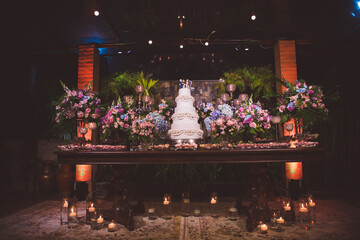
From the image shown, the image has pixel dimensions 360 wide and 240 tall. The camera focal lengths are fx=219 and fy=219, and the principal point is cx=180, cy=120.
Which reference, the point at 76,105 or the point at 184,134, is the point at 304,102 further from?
the point at 76,105

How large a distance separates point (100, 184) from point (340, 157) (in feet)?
20.7

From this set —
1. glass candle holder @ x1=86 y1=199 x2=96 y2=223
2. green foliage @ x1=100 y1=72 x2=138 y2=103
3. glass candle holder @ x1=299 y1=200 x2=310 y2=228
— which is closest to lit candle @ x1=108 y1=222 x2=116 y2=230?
glass candle holder @ x1=86 y1=199 x2=96 y2=223

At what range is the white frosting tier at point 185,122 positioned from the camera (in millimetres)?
4898

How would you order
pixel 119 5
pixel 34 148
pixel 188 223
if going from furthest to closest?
pixel 34 148 → pixel 119 5 → pixel 188 223

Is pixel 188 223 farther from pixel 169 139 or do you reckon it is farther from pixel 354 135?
pixel 354 135

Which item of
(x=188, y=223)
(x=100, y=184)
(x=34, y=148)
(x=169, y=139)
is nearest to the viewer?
(x=188, y=223)

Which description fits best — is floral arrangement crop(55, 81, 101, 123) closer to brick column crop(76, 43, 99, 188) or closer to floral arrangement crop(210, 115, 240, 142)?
brick column crop(76, 43, 99, 188)

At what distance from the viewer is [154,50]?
7074mm

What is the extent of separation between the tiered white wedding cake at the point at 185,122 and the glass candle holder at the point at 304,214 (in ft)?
8.00

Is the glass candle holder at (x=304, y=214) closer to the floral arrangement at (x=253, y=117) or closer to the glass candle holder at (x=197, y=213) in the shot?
the floral arrangement at (x=253, y=117)

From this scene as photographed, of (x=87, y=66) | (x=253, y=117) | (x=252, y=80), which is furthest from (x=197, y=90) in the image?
(x=253, y=117)

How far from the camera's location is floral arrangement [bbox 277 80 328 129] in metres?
3.79

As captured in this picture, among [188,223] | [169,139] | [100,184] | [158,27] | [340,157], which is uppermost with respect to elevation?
[158,27]

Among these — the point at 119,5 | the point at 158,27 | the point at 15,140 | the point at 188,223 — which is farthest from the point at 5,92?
the point at 188,223
